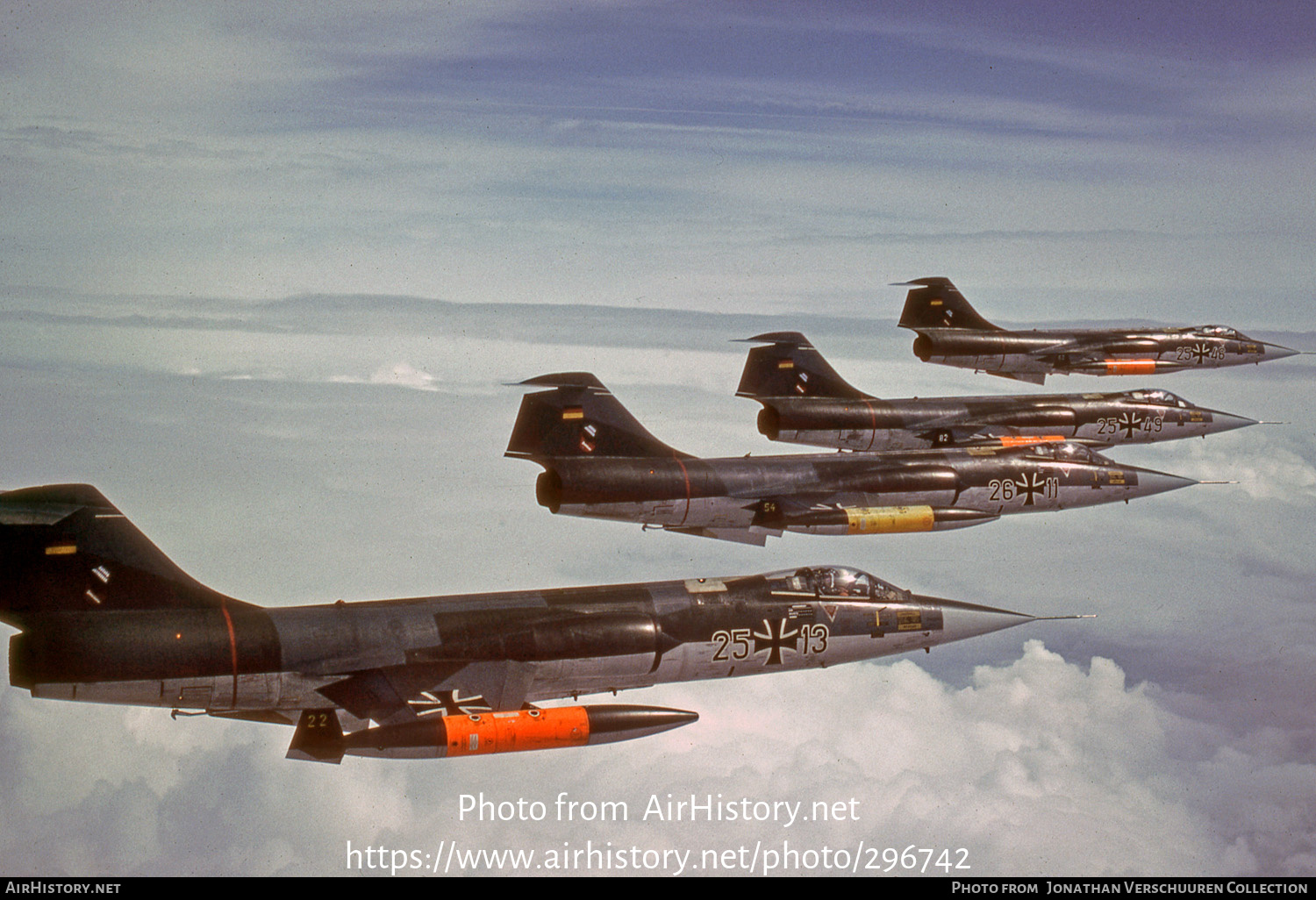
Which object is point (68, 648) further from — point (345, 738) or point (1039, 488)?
point (1039, 488)

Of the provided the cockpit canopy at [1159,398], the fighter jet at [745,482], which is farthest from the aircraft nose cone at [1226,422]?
the fighter jet at [745,482]

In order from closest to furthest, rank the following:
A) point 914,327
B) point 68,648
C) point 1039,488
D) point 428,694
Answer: point 68,648 → point 428,694 → point 1039,488 → point 914,327

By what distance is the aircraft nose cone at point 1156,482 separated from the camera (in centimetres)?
4200

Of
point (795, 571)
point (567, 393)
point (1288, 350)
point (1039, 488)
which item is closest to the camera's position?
point (795, 571)

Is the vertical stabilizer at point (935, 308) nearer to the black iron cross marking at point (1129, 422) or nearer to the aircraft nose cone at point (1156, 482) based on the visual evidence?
the black iron cross marking at point (1129, 422)

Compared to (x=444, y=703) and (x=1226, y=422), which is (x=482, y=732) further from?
(x=1226, y=422)

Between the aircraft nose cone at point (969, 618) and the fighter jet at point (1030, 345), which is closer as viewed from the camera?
the aircraft nose cone at point (969, 618)

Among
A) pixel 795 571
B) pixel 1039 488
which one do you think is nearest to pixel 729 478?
pixel 795 571

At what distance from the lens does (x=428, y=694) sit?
90.0 feet

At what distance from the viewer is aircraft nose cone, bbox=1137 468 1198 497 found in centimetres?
4200

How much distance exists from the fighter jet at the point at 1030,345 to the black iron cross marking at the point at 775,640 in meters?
22.2

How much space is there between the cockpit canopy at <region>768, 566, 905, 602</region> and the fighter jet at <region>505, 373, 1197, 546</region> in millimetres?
5402

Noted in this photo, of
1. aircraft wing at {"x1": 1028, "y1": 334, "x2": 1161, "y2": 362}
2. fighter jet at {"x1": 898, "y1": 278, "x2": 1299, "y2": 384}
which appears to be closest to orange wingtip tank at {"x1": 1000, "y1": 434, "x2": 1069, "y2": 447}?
fighter jet at {"x1": 898, "y1": 278, "x2": 1299, "y2": 384}

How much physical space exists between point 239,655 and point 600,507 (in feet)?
36.3
